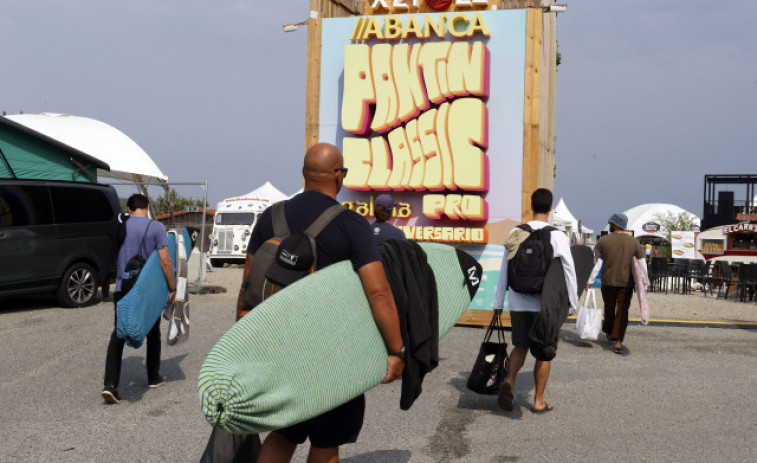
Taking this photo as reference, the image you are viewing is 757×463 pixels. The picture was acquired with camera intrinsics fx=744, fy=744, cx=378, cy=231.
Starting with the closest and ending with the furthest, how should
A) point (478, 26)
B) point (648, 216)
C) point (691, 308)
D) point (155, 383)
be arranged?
point (155, 383)
point (478, 26)
point (691, 308)
point (648, 216)

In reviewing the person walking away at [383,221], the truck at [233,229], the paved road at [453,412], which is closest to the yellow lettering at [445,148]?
the paved road at [453,412]

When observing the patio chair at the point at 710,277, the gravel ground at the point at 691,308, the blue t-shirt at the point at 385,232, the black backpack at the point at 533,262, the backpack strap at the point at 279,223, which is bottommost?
the gravel ground at the point at 691,308

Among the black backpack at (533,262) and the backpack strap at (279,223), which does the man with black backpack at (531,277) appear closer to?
the black backpack at (533,262)

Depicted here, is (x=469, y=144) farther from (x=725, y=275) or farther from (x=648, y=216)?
(x=648, y=216)

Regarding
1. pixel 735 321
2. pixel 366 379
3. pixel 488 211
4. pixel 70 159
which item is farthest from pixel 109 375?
pixel 70 159

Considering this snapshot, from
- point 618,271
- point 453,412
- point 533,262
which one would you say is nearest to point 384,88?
point 618,271

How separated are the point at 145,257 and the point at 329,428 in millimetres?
3595

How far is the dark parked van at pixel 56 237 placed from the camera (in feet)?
37.8

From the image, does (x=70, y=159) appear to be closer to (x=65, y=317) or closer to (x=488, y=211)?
(x=65, y=317)

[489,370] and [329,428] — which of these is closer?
[329,428]

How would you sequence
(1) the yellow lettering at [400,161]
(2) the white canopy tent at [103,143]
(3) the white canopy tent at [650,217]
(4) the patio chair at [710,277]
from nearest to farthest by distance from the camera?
(1) the yellow lettering at [400,161] → (2) the white canopy tent at [103,143] → (4) the patio chair at [710,277] → (3) the white canopy tent at [650,217]

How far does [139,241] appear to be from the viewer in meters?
6.22

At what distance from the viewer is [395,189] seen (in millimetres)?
11547

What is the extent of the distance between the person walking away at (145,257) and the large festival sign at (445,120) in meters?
5.34
